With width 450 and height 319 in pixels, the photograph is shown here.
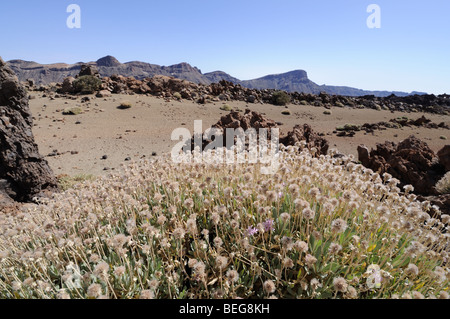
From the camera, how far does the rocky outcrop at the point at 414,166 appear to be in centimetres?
Result: 778

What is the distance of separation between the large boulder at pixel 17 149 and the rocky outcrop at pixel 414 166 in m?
9.81

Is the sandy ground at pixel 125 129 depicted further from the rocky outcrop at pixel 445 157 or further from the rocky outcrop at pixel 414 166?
the rocky outcrop at pixel 445 157

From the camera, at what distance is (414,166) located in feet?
26.8

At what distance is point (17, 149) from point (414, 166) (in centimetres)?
1183

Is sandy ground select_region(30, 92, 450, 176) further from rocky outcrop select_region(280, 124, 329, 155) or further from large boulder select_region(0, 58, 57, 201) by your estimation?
large boulder select_region(0, 58, 57, 201)

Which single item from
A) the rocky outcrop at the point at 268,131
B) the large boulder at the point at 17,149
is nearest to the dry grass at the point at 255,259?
the large boulder at the point at 17,149

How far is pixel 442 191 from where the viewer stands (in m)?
7.07

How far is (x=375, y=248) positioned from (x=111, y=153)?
12.6 m

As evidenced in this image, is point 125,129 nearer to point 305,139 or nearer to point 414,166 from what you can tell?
point 305,139

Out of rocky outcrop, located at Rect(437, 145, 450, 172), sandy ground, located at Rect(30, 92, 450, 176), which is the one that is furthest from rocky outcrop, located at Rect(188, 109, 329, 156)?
rocky outcrop, located at Rect(437, 145, 450, 172)

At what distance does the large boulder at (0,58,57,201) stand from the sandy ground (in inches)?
123

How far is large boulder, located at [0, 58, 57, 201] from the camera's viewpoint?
21.1ft

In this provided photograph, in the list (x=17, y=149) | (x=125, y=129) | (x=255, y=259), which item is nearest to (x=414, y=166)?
(x=255, y=259)
